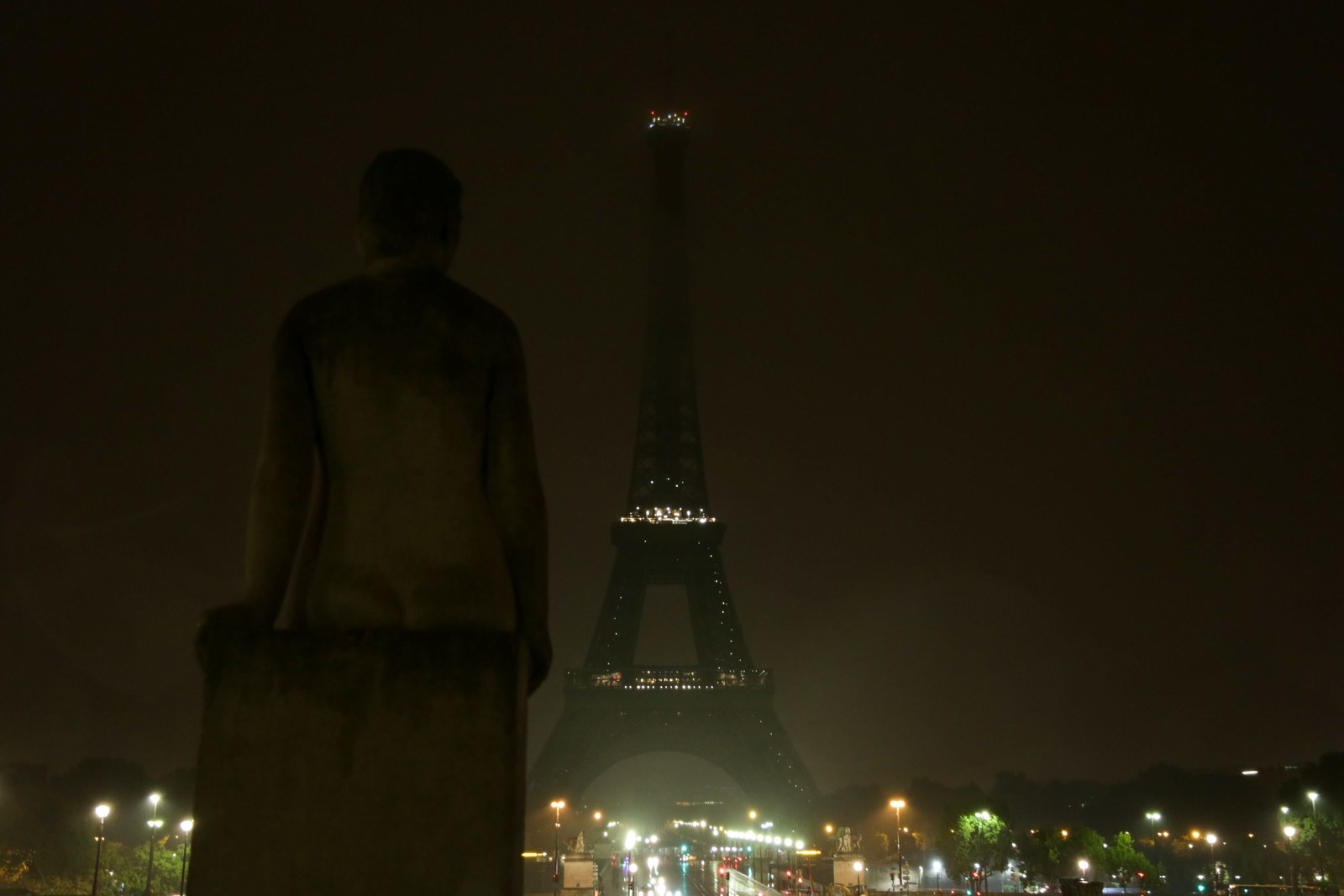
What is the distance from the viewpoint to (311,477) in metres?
4.83

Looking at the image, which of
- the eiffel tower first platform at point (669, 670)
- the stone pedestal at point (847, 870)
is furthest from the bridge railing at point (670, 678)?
the stone pedestal at point (847, 870)

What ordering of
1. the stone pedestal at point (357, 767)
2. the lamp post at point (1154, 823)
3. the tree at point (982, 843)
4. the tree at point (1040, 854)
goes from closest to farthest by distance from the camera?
the stone pedestal at point (357, 767) → the tree at point (982, 843) → the tree at point (1040, 854) → the lamp post at point (1154, 823)

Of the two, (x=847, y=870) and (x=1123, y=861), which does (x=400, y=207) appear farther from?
(x=1123, y=861)

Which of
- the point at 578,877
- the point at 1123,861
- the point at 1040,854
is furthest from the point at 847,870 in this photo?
the point at 1040,854

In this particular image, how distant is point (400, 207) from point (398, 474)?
1159 mm

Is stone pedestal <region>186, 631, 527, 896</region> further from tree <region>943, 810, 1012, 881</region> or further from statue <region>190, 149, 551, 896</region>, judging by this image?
tree <region>943, 810, 1012, 881</region>

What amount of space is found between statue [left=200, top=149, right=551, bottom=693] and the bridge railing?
67794mm

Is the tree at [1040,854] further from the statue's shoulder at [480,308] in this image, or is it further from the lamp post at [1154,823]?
the statue's shoulder at [480,308]

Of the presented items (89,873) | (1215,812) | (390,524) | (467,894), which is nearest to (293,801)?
(467,894)

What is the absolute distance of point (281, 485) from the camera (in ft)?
15.7

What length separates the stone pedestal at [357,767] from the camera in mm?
4145

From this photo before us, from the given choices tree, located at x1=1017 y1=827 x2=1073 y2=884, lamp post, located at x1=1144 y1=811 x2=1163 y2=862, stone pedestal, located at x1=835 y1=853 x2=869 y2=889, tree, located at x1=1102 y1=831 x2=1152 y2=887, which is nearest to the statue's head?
stone pedestal, located at x1=835 y1=853 x2=869 y2=889

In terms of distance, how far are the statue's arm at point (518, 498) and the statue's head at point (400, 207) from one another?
61cm

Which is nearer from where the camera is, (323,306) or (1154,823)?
(323,306)
